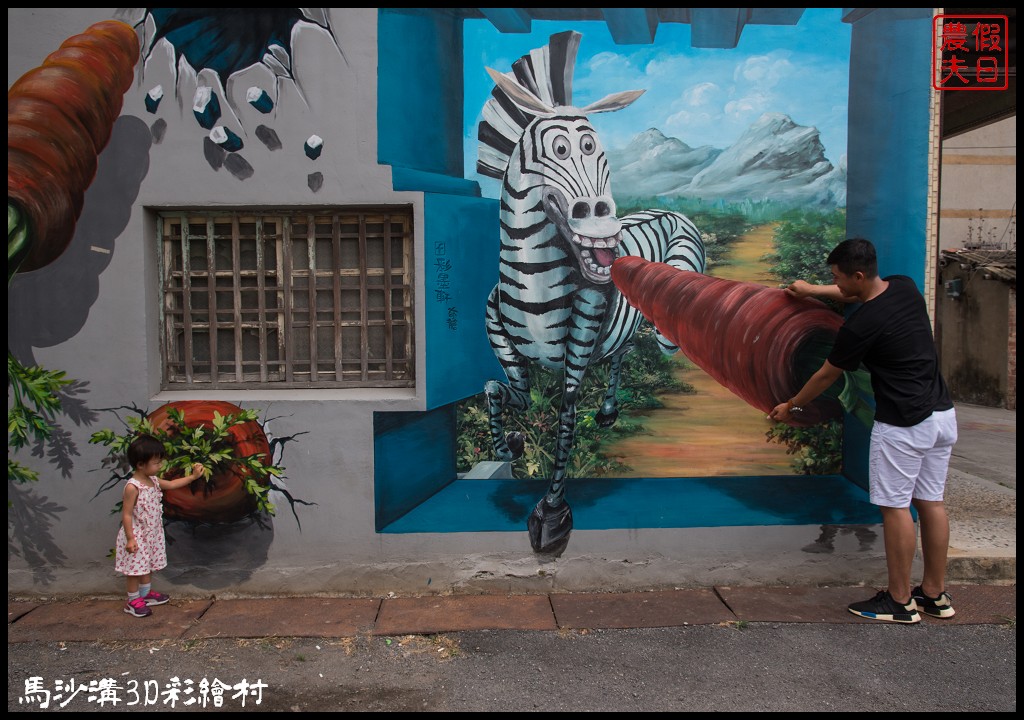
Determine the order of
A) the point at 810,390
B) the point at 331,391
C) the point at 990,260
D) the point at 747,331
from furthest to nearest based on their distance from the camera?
the point at 990,260, the point at 331,391, the point at 747,331, the point at 810,390

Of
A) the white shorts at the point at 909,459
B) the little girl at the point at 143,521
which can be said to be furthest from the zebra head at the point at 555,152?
the little girl at the point at 143,521

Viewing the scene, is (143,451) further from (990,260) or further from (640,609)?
(990,260)

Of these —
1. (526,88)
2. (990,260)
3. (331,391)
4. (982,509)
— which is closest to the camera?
(526,88)

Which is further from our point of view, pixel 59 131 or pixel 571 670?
pixel 59 131

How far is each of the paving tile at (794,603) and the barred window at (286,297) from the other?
2.32 metres

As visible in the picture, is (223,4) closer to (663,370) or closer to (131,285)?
(131,285)

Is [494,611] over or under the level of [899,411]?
under

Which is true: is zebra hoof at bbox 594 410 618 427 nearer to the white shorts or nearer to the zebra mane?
the white shorts

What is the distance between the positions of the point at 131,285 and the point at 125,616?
1862mm

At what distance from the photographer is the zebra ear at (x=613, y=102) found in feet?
14.1

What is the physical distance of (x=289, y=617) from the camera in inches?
158

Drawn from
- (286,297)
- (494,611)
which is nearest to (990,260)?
(494,611)

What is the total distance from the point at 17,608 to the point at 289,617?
162 centimetres

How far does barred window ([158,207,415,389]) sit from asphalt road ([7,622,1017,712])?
1.54 m
